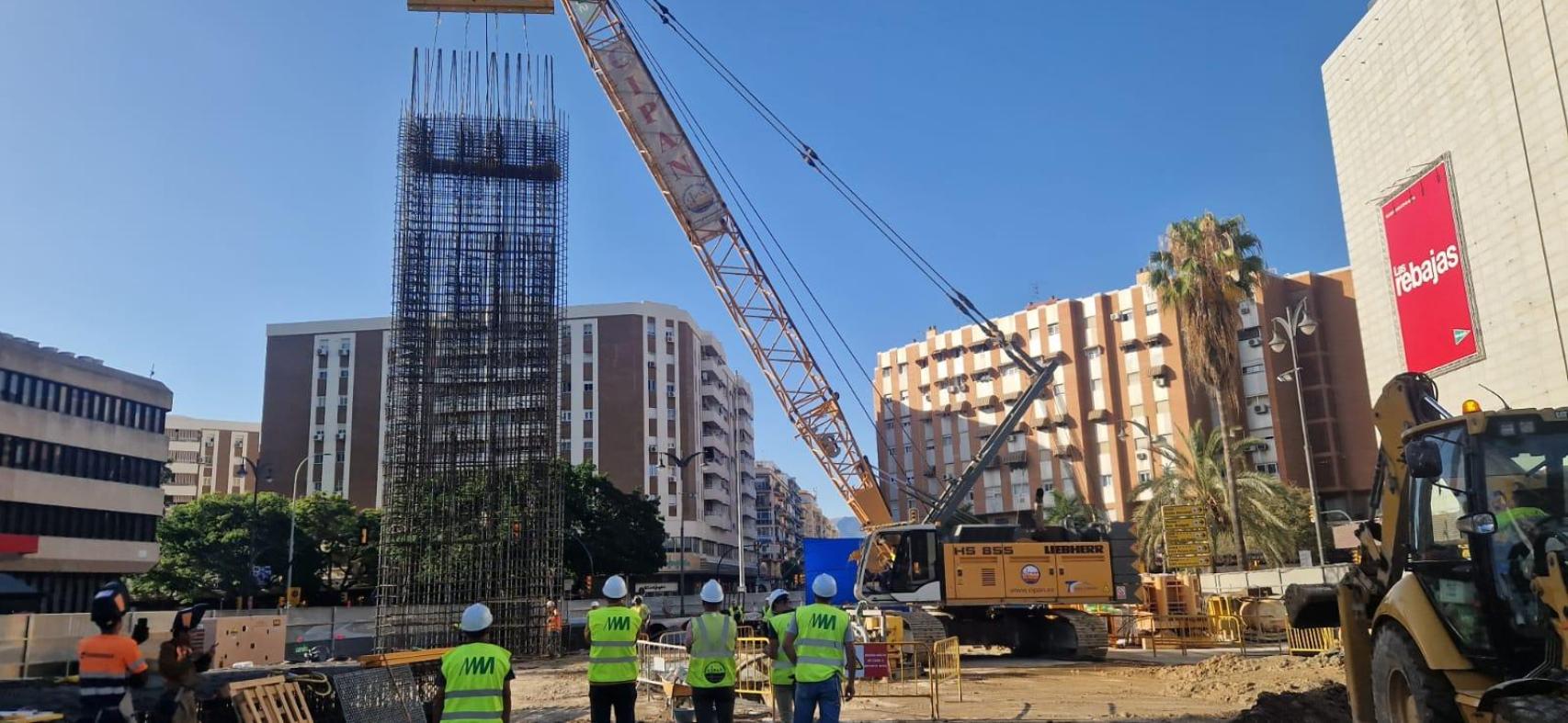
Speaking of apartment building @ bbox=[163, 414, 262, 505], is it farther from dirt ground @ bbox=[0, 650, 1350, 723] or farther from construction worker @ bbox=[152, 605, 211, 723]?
construction worker @ bbox=[152, 605, 211, 723]

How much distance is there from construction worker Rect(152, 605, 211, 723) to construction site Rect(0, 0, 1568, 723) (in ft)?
0.11

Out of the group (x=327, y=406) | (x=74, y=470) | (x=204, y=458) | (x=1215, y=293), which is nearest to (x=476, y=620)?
(x=1215, y=293)

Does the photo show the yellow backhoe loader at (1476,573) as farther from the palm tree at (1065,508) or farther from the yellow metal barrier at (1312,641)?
the palm tree at (1065,508)

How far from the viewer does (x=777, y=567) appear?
12700 centimetres

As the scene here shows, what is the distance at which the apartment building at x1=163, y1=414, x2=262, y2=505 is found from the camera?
10431 cm

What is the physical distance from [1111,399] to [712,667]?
70614 mm

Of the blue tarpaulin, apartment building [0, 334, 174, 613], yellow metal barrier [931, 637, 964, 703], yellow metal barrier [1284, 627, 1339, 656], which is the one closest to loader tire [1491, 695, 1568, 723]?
yellow metal barrier [931, 637, 964, 703]

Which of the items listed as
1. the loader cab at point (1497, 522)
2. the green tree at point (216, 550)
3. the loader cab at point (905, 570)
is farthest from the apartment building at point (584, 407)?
the loader cab at point (1497, 522)

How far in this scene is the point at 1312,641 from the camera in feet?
73.8

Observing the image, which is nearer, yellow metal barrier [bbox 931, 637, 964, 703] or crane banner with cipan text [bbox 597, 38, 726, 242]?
yellow metal barrier [bbox 931, 637, 964, 703]

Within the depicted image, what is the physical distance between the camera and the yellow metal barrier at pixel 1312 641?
20875 mm

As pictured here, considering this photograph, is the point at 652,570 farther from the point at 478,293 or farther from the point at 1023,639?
the point at 1023,639

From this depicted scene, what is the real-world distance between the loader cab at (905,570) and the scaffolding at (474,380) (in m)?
12.9

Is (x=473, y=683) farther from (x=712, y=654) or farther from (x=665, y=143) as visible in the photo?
(x=665, y=143)
